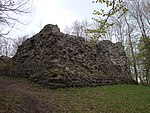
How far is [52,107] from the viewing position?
12250 millimetres

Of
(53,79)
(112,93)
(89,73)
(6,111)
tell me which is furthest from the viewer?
(89,73)

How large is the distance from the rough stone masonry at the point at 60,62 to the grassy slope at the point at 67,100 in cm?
95

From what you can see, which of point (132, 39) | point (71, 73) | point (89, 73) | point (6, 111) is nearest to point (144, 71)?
point (132, 39)

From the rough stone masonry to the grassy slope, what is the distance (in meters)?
0.95

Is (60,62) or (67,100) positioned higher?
(60,62)

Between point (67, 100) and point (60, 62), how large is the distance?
462cm

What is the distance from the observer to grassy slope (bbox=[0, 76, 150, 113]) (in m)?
11.6

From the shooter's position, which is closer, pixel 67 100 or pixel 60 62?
pixel 67 100

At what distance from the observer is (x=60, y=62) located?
18.2 m

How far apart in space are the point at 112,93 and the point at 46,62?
5327 mm

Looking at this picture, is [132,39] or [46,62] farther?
[132,39]

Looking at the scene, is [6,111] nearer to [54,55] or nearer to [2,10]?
[2,10]

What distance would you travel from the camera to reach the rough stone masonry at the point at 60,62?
58.0 feet

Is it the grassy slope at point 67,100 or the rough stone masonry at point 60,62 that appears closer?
the grassy slope at point 67,100
